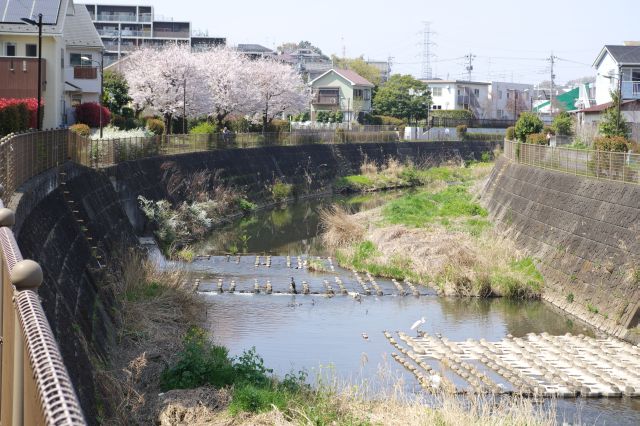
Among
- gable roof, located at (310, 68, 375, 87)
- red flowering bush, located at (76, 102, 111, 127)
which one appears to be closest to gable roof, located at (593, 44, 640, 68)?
red flowering bush, located at (76, 102, 111, 127)

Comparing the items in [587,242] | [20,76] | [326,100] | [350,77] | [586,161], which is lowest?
[587,242]

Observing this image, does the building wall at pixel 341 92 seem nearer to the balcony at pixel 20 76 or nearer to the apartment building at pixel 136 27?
the apartment building at pixel 136 27

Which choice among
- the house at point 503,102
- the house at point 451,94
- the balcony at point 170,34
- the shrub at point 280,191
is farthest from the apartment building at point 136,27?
the shrub at point 280,191

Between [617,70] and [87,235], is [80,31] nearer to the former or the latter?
[617,70]

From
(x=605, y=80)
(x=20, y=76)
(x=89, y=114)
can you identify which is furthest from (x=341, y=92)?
(x=20, y=76)

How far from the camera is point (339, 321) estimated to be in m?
22.6

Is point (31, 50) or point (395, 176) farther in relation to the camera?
point (395, 176)

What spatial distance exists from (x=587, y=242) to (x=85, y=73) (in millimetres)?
33081

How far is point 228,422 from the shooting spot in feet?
42.1

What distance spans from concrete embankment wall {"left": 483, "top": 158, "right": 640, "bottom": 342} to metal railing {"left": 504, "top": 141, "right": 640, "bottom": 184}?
1.39 ft

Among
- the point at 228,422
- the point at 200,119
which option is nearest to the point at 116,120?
the point at 200,119

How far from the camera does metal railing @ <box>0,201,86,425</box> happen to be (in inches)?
130

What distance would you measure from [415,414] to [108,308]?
25.6 ft

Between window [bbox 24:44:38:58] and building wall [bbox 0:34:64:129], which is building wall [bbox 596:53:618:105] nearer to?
building wall [bbox 0:34:64:129]
